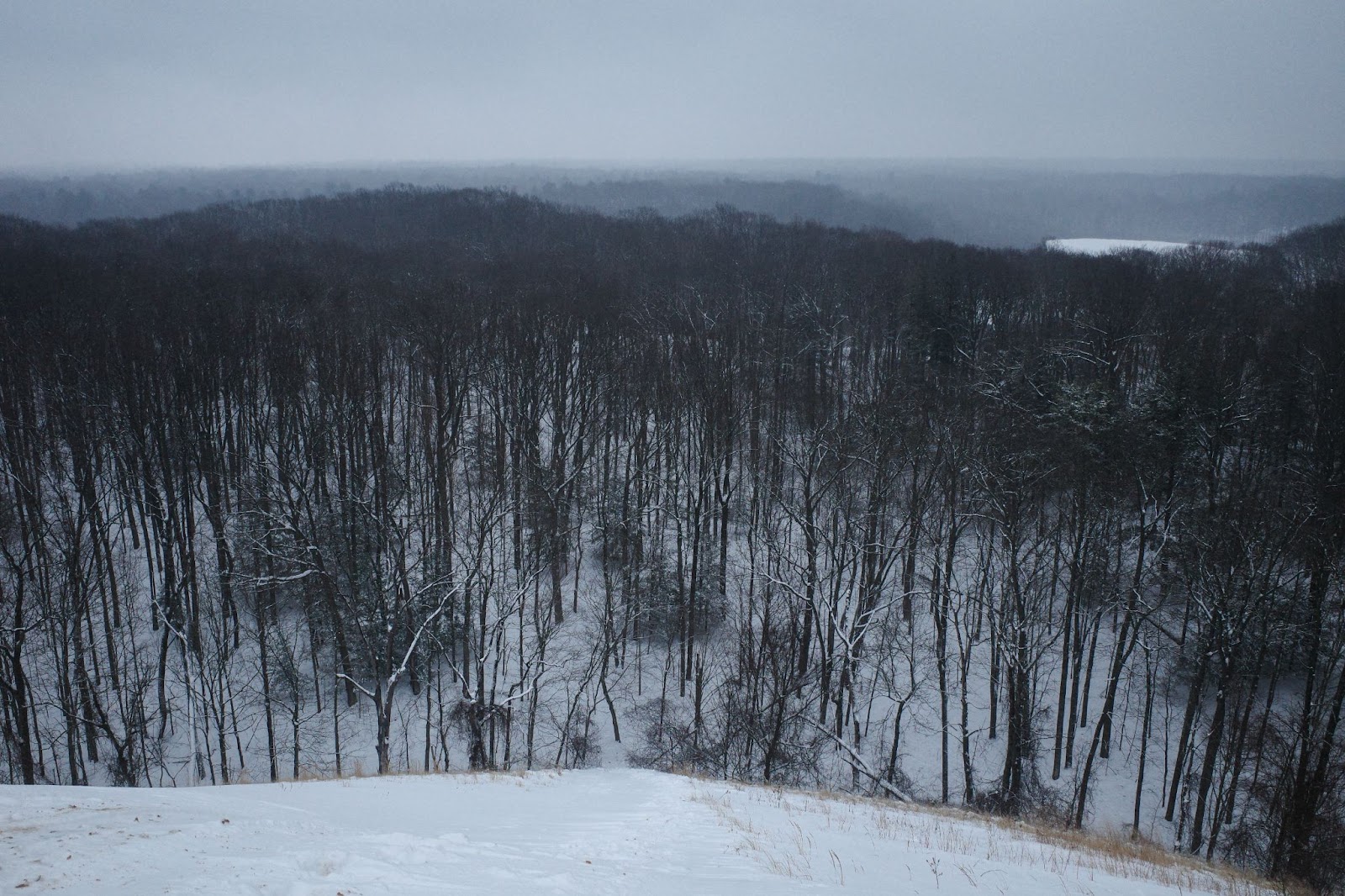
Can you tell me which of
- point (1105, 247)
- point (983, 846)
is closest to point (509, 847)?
point (983, 846)

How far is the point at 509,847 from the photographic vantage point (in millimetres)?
7910

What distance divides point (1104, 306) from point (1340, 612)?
2507 centimetres

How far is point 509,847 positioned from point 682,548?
19477 millimetres

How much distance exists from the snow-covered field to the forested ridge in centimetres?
496

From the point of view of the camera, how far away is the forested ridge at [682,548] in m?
17.5

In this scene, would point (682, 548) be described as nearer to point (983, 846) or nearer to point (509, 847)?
point (983, 846)

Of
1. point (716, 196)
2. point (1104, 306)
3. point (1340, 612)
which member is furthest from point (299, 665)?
point (716, 196)

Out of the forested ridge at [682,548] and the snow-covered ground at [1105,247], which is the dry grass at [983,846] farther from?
the snow-covered ground at [1105,247]

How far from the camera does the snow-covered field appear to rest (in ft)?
21.0

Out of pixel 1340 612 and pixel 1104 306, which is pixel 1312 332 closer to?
pixel 1104 306

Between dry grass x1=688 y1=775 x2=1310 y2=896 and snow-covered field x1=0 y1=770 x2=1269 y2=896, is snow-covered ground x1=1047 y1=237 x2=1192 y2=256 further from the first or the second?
snow-covered field x1=0 y1=770 x2=1269 y2=896

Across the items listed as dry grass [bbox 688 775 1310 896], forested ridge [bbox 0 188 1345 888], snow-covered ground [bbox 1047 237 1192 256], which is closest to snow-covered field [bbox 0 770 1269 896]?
dry grass [bbox 688 775 1310 896]

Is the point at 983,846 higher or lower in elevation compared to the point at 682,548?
higher

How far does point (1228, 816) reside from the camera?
16.3 meters
